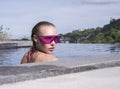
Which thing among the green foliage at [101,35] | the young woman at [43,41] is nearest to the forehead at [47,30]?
the young woman at [43,41]

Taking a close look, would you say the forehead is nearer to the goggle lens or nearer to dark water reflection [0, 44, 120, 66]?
the goggle lens

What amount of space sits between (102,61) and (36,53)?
2.08 feet

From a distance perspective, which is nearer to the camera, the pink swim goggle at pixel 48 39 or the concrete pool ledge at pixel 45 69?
the concrete pool ledge at pixel 45 69

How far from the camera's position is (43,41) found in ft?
13.3

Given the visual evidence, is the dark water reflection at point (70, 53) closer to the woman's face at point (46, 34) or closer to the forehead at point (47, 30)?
the woman's face at point (46, 34)

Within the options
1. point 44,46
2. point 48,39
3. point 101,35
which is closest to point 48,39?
point 48,39

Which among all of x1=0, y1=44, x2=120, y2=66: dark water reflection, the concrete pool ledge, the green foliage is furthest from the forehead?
the green foliage

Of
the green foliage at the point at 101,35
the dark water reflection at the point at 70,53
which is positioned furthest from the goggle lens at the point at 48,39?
the green foliage at the point at 101,35

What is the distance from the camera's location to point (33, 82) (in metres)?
3.10

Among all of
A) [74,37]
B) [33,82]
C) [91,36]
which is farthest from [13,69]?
[91,36]

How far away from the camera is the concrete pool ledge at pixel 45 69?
3053mm

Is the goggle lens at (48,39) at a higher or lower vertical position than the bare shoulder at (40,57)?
higher

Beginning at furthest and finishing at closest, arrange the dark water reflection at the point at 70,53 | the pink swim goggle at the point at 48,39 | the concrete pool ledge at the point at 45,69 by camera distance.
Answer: the dark water reflection at the point at 70,53 < the pink swim goggle at the point at 48,39 < the concrete pool ledge at the point at 45,69

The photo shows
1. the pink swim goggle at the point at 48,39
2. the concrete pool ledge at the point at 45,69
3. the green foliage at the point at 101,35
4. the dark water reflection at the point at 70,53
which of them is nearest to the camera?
the concrete pool ledge at the point at 45,69
